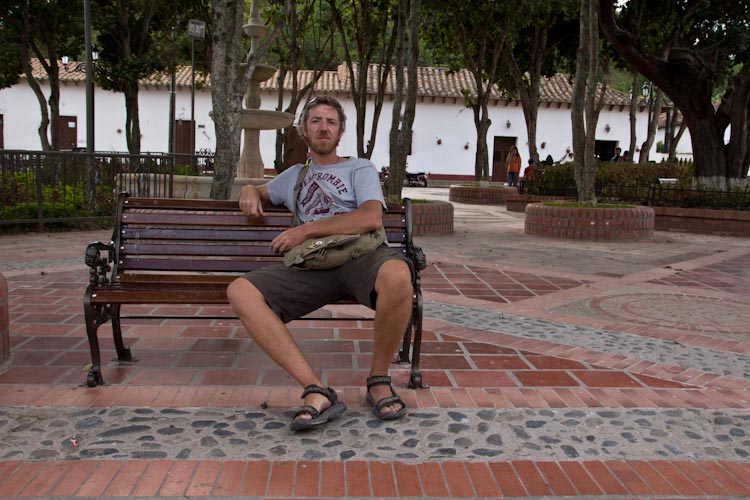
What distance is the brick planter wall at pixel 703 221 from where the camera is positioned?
11508 millimetres

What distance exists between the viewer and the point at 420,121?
34281 mm

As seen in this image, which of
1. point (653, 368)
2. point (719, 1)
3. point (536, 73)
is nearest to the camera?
point (653, 368)

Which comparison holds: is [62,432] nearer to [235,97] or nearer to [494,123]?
[235,97]

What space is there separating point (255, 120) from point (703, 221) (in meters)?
8.05

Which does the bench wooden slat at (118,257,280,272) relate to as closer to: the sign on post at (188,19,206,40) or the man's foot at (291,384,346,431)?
the man's foot at (291,384,346,431)

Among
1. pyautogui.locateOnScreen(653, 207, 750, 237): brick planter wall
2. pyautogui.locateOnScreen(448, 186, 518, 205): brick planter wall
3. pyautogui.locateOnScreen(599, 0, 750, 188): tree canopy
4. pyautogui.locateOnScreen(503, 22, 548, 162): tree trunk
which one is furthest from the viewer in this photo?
pyautogui.locateOnScreen(448, 186, 518, 205): brick planter wall

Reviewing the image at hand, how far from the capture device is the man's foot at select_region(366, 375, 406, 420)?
2842 mm

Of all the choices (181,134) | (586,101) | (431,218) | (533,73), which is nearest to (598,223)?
(586,101)

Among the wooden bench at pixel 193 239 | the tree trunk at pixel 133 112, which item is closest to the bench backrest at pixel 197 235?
the wooden bench at pixel 193 239

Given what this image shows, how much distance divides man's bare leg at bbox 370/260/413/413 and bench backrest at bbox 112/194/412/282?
0.68 metres

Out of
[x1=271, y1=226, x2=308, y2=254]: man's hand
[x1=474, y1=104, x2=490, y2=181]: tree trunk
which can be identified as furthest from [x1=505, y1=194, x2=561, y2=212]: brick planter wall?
[x1=271, y1=226, x2=308, y2=254]: man's hand

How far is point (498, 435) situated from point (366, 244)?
1015mm

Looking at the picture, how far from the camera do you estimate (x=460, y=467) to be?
2.46m

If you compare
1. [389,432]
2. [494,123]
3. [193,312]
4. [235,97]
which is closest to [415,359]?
[389,432]
